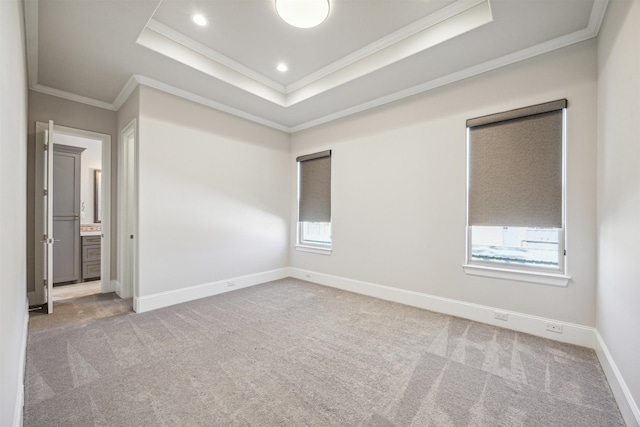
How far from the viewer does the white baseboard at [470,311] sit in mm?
2494

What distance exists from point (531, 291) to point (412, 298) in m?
1.29

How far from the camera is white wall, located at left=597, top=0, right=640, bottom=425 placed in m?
1.58

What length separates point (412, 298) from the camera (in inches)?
139

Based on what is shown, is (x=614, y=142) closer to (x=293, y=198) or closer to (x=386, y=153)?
(x=386, y=153)

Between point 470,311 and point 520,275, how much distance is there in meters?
0.67

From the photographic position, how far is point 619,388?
1.73 metres

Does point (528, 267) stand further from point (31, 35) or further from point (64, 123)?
point (64, 123)

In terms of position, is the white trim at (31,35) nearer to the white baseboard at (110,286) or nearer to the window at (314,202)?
the white baseboard at (110,286)

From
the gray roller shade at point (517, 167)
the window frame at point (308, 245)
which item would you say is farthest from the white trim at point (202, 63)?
the gray roller shade at point (517, 167)

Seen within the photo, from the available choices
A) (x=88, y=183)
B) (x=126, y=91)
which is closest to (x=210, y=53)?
(x=126, y=91)

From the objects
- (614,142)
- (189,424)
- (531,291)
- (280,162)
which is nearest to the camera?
(189,424)

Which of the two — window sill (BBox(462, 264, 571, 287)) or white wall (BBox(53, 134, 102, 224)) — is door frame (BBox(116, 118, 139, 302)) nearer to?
white wall (BBox(53, 134, 102, 224))

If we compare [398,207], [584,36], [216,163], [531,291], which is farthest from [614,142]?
[216,163]

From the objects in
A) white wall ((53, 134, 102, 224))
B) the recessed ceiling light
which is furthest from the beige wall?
the recessed ceiling light
